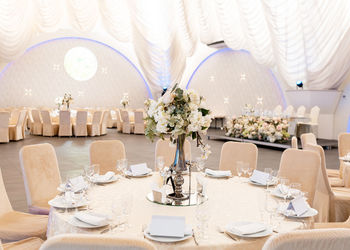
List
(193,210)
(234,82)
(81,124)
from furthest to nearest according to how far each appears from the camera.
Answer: (234,82) < (81,124) < (193,210)

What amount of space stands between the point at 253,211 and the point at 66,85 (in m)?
16.3

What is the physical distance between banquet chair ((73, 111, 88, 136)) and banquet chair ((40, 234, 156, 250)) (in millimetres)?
11292

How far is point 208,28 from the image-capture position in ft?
45.6

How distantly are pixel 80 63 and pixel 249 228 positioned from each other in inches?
677

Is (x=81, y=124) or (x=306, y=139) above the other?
(x=306, y=139)

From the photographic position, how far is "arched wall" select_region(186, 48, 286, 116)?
14789 millimetres

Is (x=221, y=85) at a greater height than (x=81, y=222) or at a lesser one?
greater

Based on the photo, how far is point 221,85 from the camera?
17.2m

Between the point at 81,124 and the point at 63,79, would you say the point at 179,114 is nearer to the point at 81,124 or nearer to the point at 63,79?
the point at 81,124

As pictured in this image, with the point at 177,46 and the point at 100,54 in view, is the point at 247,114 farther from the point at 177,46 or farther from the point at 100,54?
the point at 100,54

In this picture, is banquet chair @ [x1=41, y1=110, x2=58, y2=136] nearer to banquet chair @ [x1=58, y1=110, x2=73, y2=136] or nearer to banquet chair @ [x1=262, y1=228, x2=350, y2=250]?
banquet chair @ [x1=58, y1=110, x2=73, y2=136]

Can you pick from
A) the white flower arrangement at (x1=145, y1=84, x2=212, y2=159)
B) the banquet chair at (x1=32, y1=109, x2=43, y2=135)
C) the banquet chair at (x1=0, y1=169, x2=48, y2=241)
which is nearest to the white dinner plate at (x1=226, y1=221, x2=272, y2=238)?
the white flower arrangement at (x1=145, y1=84, x2=212, y2=159)

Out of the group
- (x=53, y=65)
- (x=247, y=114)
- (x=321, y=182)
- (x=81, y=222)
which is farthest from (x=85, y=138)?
(x=81, y=222)

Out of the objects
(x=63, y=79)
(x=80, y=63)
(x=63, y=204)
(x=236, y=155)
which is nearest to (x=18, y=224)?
(x=63, y=204)
